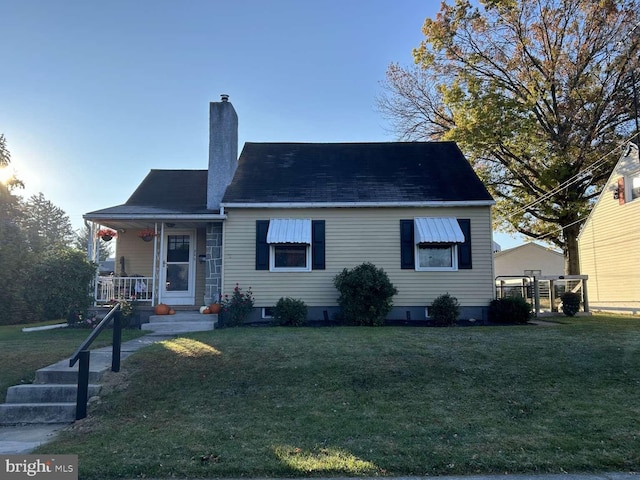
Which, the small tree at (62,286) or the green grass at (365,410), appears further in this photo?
the small tree at (62,286)

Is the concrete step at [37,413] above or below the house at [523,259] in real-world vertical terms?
below

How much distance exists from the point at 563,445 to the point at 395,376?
2463 millimetres

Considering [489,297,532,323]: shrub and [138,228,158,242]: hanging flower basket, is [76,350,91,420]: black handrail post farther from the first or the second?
[489,297,532,323]: shrub

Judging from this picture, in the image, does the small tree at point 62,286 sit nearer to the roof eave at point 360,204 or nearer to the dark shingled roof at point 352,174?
the roof eave at point 360,204

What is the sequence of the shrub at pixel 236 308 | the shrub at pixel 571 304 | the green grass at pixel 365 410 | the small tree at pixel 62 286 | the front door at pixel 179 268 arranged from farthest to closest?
1. the shrub at pixel 571 304
2. the front door at pixel 179 268
3. the shrub at pixel 236 308
4. the small tree at pixel 62 286
5. the green grass at pixel 365 410

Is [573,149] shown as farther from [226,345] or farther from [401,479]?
[401,479]

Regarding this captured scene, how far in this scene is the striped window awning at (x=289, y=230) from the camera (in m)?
12.1

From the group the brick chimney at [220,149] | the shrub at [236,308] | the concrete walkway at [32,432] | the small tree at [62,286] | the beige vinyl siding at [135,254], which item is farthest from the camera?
the beige vinyl siding at [135,254]

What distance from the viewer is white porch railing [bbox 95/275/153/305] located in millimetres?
12305

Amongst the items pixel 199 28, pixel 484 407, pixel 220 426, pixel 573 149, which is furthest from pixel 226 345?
pixel 573 149

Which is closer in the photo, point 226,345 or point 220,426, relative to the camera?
point 220,426

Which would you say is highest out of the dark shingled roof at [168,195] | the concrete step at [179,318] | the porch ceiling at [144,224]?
the dark shingled roof at [168,195]

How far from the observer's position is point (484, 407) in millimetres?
5387

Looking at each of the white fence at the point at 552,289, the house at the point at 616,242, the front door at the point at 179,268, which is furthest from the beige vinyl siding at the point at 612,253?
the front door at the point at 179,268
